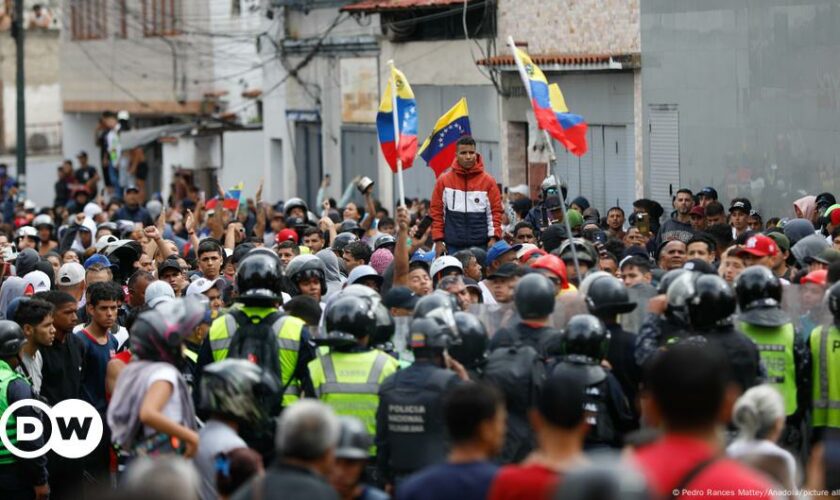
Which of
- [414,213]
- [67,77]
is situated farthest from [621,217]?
[67,77]

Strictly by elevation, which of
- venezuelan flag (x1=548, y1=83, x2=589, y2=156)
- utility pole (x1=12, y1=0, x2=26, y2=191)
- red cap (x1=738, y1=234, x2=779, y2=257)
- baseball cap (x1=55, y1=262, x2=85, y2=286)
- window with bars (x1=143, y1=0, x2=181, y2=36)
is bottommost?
baseball cap (x1=55, y1=262, x2=85, y2=286)

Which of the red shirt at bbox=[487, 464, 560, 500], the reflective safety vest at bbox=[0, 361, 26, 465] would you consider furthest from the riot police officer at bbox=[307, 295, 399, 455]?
the red shirt at bbox=[487, 464, 560, 500]

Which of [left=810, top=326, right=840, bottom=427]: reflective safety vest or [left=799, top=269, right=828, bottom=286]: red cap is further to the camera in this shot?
[left=799, top=269, right=828, bottom=286]: red cap

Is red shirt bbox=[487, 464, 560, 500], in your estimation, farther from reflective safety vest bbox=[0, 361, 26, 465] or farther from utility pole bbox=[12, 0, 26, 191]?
utility pole bbox=[12, 0, 26, 191]

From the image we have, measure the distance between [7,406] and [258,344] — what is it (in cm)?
200

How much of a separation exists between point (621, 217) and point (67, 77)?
108 ft

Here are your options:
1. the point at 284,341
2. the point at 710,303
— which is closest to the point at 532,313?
the point at 710,303

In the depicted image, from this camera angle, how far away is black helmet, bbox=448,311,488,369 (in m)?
8.87

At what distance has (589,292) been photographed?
9641 millimetres

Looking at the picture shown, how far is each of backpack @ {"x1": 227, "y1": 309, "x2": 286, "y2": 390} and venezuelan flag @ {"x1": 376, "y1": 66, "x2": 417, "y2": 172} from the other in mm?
6762

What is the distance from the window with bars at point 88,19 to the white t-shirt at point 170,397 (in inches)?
1510

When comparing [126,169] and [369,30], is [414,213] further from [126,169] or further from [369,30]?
[126,169]

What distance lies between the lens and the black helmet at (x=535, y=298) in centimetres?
909

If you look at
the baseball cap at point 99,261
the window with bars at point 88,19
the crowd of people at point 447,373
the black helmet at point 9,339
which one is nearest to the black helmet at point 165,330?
the crowd of people at point 447,373
